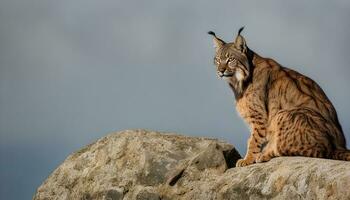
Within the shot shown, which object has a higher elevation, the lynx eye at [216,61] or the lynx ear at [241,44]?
the lynx ear at [241,44]

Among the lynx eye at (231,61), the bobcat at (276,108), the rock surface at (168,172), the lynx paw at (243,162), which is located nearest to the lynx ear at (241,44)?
the bobcat at (276,108)

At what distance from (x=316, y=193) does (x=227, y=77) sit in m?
5.94

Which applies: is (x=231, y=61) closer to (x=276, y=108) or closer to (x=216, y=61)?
(x=216, y=61)

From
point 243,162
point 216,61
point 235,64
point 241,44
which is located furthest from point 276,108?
point 216,61

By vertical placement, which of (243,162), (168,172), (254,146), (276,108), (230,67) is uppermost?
(230,67)

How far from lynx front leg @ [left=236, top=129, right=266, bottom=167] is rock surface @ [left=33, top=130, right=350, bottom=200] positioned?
327mm

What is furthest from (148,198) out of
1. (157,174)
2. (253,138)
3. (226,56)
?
(226,56)

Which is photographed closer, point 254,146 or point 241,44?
point 254,146

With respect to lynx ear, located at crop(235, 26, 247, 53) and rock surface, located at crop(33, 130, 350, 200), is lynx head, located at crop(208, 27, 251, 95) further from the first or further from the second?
rock surface, located at crop(33, 130, 350, 200)

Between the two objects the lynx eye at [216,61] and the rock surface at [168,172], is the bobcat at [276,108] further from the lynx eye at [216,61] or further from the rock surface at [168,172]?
the rock surface at [168,172]

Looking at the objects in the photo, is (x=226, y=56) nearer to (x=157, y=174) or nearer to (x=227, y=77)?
(x=227, y=77)

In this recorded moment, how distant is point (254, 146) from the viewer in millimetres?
16844

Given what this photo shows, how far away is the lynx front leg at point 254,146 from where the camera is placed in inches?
645

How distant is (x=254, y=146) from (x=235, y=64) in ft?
7.56
